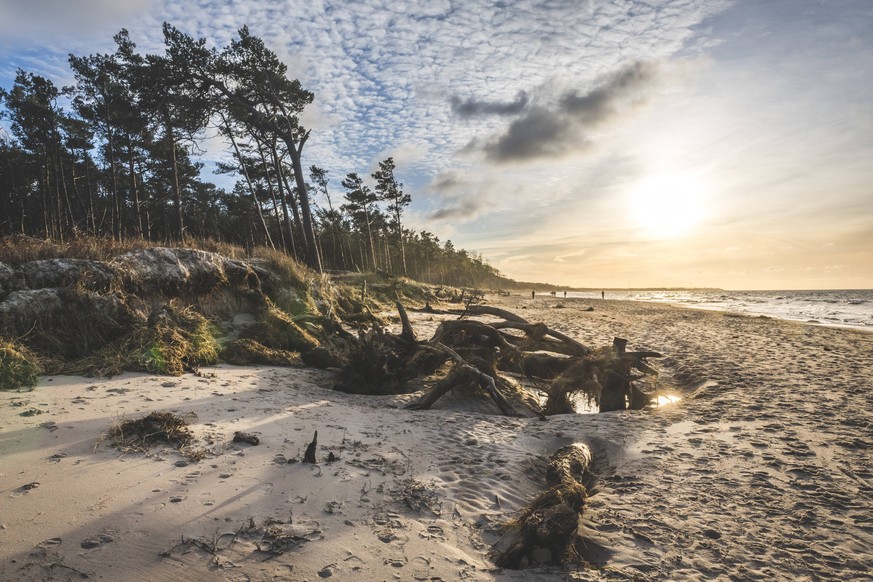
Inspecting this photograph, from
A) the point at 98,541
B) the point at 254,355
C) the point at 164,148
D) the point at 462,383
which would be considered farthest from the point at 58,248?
the point at 164,148

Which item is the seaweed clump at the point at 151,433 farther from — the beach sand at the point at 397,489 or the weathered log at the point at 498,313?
the weathered log at the point at 498,313

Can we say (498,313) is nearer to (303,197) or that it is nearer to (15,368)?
(15,368)

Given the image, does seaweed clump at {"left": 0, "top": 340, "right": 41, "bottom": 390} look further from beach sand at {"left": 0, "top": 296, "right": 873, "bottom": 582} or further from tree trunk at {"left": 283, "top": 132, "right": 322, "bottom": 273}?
tree trunk at {"left": 283, "top": 132, "right": 322, "bottom": 273}

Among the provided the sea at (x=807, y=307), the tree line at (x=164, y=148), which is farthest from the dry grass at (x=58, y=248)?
the sea at (x=807, y=307)

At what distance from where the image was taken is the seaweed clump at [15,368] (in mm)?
4863

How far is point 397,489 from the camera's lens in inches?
142

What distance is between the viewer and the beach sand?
258 centimetres

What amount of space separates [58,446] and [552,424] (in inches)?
230

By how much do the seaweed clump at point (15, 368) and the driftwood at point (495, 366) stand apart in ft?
14.4

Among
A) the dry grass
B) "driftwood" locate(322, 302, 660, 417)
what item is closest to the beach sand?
"driftwood" locate(322, 302, 660, 417)

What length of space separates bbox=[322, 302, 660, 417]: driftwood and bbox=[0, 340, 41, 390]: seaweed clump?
14.4 feet

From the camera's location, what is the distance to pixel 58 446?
354 centimetres

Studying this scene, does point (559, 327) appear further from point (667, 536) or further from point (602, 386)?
point (667, 536)

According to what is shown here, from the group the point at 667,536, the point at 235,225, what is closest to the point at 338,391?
the point at 667,536
